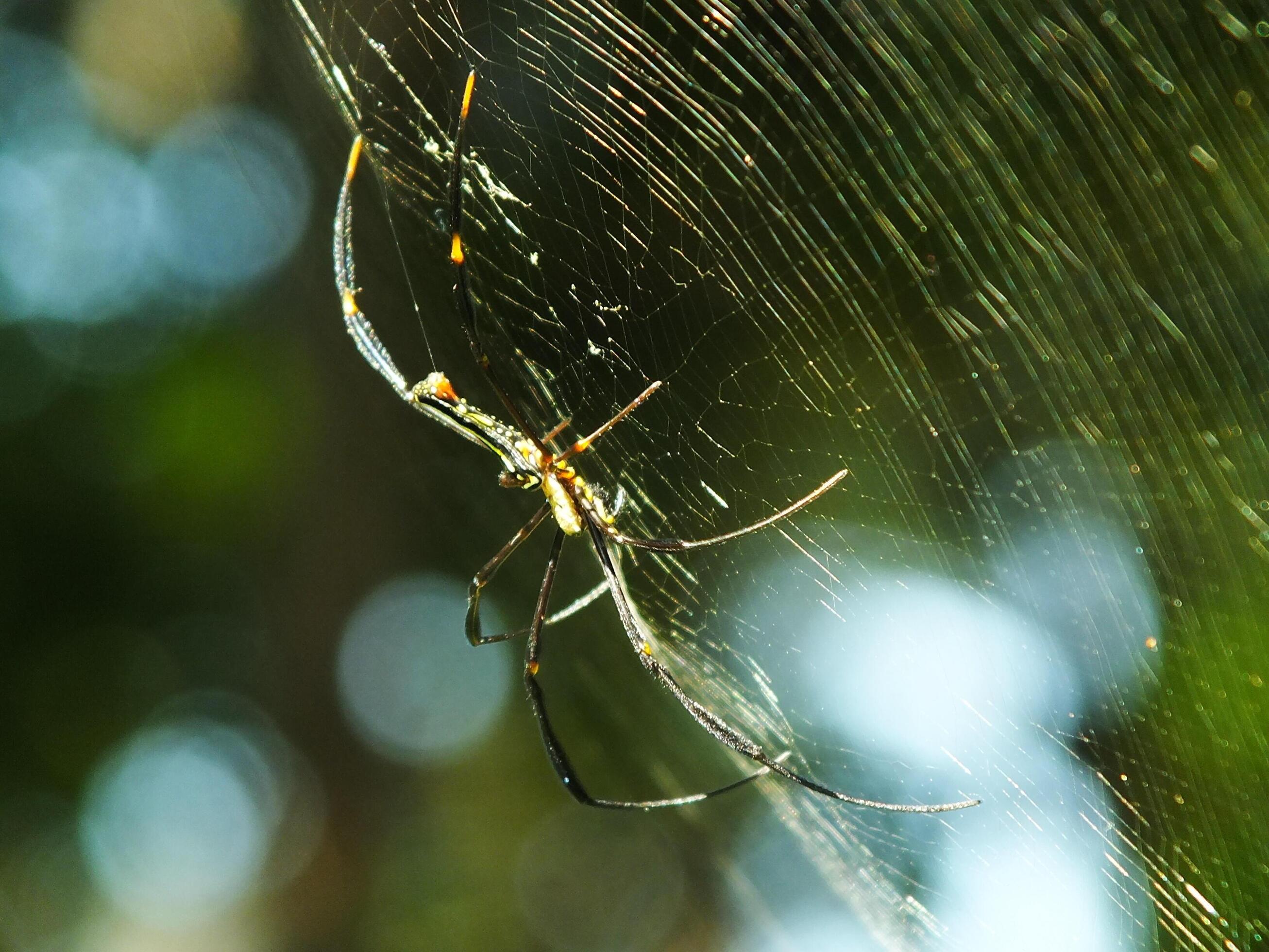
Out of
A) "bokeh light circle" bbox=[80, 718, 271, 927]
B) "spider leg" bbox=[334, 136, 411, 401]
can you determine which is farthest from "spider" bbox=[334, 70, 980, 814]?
"bokeh light circle" bbox=[80, 718, 271, 927]

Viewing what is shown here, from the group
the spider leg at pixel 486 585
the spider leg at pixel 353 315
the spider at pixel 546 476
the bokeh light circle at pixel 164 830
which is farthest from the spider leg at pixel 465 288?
the bokeh light circle at pixel 164 830

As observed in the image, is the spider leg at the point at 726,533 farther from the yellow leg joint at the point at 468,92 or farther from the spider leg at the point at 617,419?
the yellow leg joint at the point at 468,92

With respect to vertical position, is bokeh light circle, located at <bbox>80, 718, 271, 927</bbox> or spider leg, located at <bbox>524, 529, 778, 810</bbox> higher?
spider leg, located at <bbox>524, 529, 778, 810</bbox>

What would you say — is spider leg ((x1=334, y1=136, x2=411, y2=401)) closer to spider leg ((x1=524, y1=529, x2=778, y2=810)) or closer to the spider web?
the spider web

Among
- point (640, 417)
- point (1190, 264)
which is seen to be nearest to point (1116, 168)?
point (1190, 264)

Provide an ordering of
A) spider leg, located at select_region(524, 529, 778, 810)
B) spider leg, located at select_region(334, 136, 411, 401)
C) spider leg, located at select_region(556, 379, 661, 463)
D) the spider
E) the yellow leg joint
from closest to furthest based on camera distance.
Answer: the yellow leg joint, spider leg, located at select_region(556, 379, 661, 463), the spider, spider leg, located at select_region(334, 136, 411, 401), spider leg, located at select_region(524, 529, 778, 810)

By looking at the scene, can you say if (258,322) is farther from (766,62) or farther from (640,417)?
(766,62)
